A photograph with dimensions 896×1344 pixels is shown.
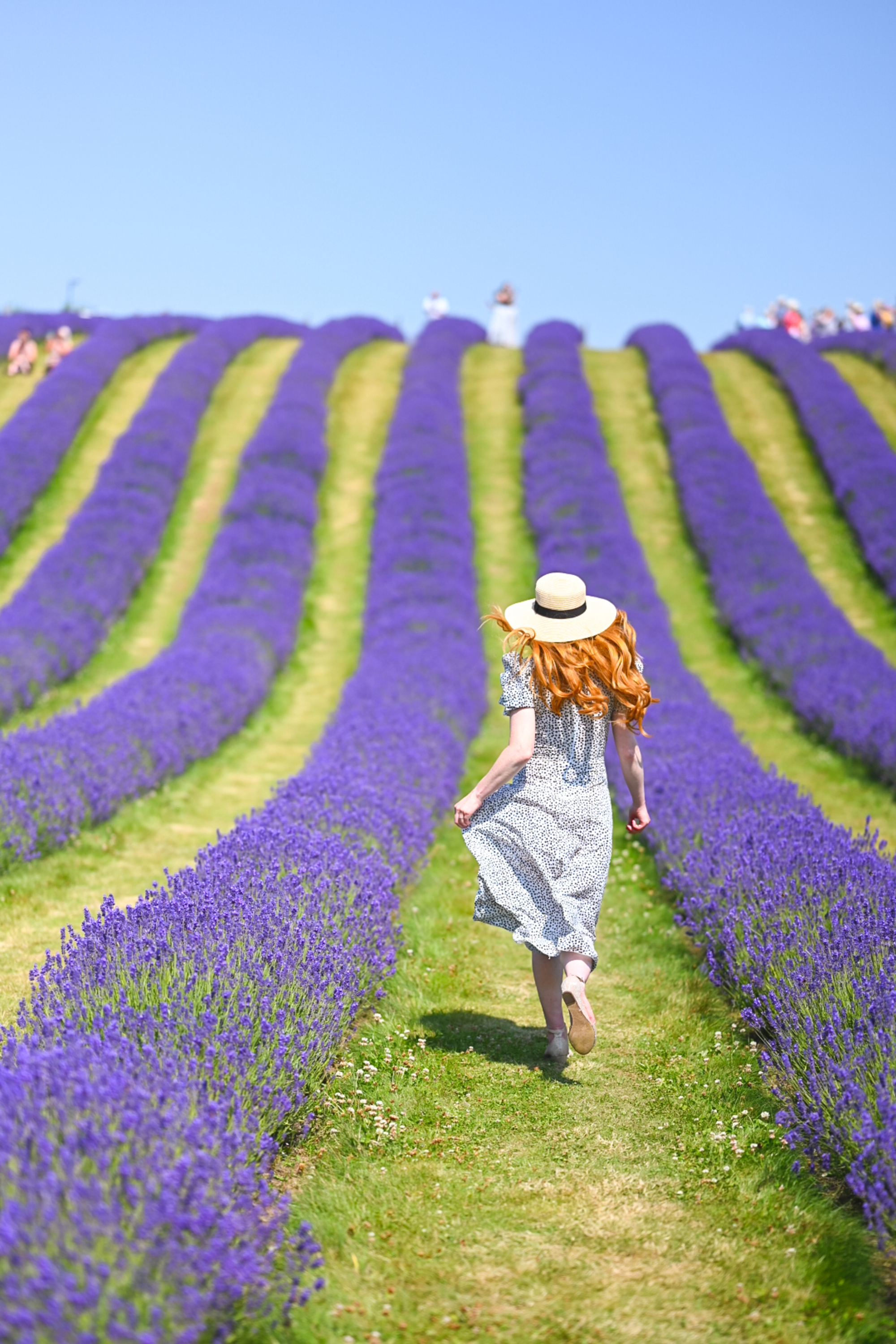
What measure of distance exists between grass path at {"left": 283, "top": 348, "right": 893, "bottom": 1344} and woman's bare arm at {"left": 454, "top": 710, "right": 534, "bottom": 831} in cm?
91

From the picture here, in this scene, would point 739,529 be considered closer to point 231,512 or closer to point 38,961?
point 231,512

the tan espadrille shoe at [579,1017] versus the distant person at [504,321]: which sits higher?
the distant person at [504,321]

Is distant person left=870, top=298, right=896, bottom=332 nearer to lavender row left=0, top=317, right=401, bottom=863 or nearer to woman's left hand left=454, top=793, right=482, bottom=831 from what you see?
lavender row left=0, top=317, right=401, bottom=863

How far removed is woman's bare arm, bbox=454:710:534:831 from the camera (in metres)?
3.67

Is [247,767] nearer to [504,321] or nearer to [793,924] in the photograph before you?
[793,924]

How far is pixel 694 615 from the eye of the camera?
13992mm

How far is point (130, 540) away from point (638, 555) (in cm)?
641

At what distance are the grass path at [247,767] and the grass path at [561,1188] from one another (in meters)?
1.56

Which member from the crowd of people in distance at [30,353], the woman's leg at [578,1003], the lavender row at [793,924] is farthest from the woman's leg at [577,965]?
the crowd of people in distance at [30,353]

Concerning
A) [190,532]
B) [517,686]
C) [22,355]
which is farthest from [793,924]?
[22,355]

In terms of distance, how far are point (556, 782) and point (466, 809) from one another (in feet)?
1.16

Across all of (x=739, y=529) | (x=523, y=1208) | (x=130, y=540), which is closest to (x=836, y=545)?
(x=739, y=529)

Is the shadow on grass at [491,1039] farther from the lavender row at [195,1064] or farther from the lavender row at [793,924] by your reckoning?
the lavender row at [793,924]

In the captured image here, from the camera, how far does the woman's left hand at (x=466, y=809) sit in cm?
369
